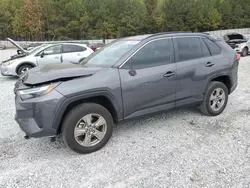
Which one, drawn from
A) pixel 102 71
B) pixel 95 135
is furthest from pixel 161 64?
pixel 95 135

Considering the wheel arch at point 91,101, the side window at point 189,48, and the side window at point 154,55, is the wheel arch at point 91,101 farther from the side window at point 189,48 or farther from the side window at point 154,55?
the side window at point 189,48

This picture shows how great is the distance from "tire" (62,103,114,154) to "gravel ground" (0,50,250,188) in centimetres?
12

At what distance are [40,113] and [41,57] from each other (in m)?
6.41

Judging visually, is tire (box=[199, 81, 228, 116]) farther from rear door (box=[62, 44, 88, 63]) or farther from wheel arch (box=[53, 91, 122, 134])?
rear door (box=[62, 44, 88, 63])

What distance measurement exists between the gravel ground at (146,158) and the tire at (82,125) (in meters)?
0.12

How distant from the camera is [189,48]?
151 inches

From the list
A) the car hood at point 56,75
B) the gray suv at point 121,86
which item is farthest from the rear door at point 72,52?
the car hood at point 56,75

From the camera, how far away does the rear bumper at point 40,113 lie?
2.71 m

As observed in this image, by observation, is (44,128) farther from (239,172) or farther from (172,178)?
(239,172)

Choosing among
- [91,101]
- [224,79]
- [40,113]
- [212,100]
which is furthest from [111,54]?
[224,79]

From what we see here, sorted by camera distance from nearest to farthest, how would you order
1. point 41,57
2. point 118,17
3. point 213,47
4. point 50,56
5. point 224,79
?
point 213,47 < point 224,79 < point 41,57 < point 50,56 < point 118,17

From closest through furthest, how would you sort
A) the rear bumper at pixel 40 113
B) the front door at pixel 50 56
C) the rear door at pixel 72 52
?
1. the rear bumper at pixel 40 113
2. the front door at pixel 50 56
3. the rear door at pixel 72 52

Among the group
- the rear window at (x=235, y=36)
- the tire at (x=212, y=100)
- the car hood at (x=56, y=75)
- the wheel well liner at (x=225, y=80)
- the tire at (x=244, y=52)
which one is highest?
the car hood at (x=56, y=75)

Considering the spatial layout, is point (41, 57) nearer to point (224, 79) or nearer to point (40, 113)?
point (40, 113)
